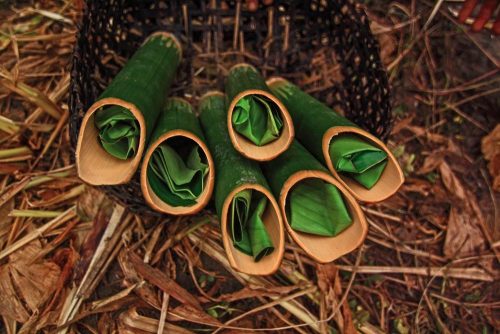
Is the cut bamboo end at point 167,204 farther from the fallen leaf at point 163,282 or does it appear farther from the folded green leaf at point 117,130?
the fallen leaf at point 163,282

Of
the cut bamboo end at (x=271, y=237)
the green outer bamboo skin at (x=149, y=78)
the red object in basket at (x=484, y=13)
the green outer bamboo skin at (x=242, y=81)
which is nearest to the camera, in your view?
the cut bamboo end at (x=271, y=237)

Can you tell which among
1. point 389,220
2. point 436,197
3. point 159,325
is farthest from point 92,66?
point 436,197

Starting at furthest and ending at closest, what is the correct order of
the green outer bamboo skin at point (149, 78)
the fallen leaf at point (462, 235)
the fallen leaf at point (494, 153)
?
the fallen leaf at point (494, 153) < the fallen leaf at point (462, 235) < the green outer bamboo skin at point (149, 78)

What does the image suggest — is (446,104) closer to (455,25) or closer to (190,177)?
(455,25)

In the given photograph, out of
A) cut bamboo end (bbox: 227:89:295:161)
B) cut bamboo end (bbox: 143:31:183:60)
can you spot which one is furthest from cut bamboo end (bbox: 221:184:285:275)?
cut bamboo end (bbox: 143:31:183:60)

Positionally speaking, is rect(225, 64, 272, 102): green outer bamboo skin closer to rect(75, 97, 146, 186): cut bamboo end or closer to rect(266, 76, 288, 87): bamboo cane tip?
rect(266, 76, 288, 87): bamboo cane tip

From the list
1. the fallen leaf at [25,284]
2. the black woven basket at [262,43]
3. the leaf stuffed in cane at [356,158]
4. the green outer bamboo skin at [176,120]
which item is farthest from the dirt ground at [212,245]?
the leaf stuffed in cane at [356,158]
